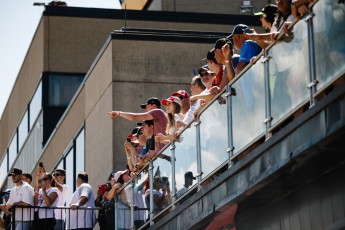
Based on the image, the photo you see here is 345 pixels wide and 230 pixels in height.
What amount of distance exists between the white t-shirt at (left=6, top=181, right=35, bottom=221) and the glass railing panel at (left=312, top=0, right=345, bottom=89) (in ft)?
39.4

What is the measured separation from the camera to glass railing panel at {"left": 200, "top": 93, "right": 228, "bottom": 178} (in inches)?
699

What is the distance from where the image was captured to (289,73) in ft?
49.6

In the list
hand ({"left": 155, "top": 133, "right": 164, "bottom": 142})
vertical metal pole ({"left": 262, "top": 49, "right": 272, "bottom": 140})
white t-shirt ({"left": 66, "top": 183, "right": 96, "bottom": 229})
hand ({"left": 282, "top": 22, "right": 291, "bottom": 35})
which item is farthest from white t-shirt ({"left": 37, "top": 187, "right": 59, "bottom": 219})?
hand ({"left": 282, "top": 22, "right": 291, "bottom": 35})

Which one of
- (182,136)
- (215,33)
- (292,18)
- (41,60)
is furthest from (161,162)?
(41,60)

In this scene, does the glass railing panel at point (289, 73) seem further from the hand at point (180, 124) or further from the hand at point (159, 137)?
the hand at point (159, 137)

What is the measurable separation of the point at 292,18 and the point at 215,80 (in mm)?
3107

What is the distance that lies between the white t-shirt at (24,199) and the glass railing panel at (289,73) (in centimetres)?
1040

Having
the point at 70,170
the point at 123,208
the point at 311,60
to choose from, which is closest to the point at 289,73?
the point at 311,60

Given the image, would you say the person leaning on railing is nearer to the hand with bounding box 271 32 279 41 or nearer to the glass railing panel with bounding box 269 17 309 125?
the glass railing panel with bounding box 269 17 309 125

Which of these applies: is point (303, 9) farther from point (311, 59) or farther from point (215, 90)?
point (215, 90)

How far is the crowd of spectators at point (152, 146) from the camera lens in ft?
55.0

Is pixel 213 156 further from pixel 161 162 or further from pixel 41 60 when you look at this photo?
pixel 41 60

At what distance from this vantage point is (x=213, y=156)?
18312 millimetres

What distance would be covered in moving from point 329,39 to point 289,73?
1261mm
